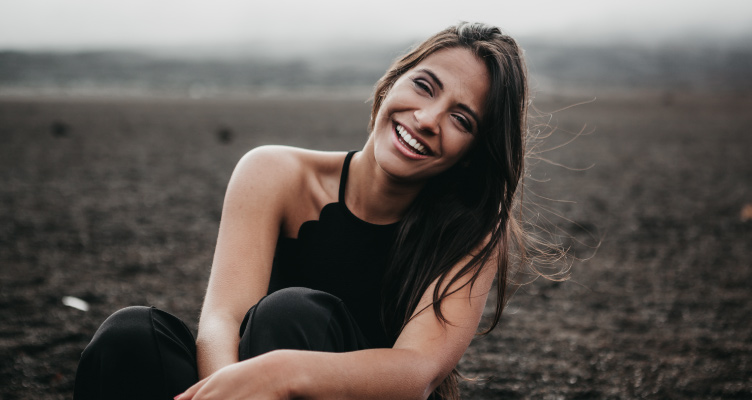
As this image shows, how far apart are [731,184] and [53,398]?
10926mm

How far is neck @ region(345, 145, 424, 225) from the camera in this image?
220 centimetres

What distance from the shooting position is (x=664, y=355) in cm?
394

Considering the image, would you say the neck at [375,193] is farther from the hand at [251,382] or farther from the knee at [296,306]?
the hand at [251,382]

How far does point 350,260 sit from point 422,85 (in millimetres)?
702

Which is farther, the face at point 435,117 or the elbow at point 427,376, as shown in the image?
the face at point 435,117

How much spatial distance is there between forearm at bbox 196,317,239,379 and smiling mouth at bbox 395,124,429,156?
875 mm

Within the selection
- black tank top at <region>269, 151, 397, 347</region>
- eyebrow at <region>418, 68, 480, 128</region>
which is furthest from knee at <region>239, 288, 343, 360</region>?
eyebrow at <region>418, 68, 480, 128</region>

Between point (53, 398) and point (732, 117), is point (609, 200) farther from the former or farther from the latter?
point (732, 117)

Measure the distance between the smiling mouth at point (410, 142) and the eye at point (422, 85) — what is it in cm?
17

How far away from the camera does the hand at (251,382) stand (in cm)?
151

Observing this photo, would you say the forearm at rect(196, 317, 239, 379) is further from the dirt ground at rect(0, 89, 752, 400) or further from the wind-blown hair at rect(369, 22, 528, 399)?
the dirt ground at rect(0, 89, 752, 400)

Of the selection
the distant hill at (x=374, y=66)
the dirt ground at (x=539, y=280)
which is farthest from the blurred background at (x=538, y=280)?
the distant hill at (x=374, y=66)

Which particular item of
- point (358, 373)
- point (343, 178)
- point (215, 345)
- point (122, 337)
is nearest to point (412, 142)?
point (343, 178)

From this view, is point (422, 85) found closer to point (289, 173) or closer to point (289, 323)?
point (289, 173)
